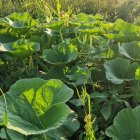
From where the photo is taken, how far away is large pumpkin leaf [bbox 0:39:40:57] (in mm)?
2390

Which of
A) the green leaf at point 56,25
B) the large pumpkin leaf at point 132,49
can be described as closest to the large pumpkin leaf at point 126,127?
the large pumpkin leaf at point 132,49

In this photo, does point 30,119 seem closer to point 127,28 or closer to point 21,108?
point 21,108

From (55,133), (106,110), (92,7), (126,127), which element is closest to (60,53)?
(106,110)

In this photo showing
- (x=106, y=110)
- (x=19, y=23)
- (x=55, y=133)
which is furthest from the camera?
(x=19, y=23)

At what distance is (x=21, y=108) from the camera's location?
188cm

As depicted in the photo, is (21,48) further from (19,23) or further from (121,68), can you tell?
(121,68)

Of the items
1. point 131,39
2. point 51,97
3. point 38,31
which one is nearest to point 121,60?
point 131,39

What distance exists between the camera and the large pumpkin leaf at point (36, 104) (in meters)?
1.79

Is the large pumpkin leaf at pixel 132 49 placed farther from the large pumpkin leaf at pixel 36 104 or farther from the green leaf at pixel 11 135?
the green leaf at pixel 11 135

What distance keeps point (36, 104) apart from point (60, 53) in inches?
24.9

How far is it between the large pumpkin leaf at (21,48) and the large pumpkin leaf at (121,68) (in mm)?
489

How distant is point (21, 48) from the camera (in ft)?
7.84

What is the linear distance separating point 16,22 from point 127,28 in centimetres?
79

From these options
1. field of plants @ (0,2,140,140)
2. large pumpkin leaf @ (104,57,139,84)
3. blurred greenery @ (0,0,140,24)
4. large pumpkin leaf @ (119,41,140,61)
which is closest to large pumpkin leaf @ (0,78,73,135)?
field of plants @ (0,2,140,140)
